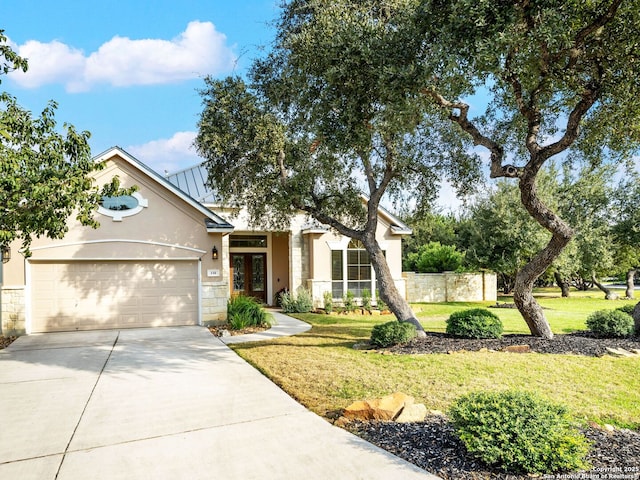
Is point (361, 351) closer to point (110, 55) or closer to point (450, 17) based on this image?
point (450, 17)

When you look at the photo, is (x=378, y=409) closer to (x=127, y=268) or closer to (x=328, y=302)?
(x=127, y=268)

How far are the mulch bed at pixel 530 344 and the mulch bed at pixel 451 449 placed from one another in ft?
13.4

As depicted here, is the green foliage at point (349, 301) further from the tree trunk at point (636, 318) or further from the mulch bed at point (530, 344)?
the tree trunk at point (636, 318)

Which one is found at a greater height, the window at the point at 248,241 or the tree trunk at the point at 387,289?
the window at the point at 248,241

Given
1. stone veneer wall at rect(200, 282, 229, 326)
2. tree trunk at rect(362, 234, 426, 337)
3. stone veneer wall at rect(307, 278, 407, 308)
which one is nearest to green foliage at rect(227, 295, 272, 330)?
stone veneer wall at rect(200, 282, 229, 326)

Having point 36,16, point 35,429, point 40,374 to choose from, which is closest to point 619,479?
point 35,429

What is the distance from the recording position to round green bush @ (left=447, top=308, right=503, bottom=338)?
9.59 metres

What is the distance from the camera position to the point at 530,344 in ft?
29.1

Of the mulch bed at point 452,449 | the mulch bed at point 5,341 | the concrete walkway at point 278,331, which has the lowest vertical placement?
the concrete walkway at point 278,331

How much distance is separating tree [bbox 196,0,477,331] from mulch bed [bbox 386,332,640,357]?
3.36 feet

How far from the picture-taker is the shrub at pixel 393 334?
921 centimetres

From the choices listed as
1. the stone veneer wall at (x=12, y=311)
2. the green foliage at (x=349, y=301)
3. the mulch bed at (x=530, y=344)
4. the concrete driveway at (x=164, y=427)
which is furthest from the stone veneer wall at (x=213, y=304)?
the mulch bed at (x=530, y=344)

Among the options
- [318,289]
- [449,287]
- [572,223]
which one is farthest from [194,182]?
[572,223]

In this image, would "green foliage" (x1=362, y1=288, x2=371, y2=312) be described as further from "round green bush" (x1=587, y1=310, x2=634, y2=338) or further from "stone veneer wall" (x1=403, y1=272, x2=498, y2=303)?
"round green bush" (x1=587, y1=310, x2=634, y2=338)
